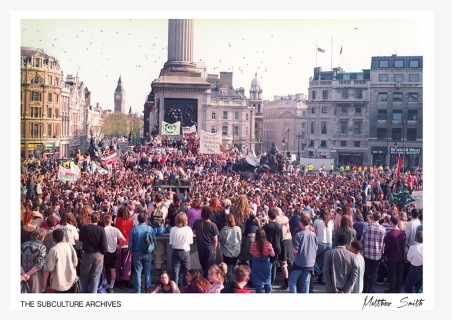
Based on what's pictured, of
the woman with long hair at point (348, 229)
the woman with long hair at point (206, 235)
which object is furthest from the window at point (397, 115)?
the woman with long hair at point (206, 235)

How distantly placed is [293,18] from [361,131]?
5507cm

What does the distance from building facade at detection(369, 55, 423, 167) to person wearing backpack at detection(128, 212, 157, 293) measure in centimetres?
4526

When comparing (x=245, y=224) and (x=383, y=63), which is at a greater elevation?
(x=383, y=63)

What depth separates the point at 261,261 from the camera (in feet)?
39.9

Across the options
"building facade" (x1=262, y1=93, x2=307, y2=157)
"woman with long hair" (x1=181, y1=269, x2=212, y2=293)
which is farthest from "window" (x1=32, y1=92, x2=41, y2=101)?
"building facade" (x1=262, y1=93, x2=307, y2=157)

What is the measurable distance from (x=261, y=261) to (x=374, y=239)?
2.32m

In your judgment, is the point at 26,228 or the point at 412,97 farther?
the point at 412,97

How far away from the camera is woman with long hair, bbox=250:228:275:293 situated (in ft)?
39.3

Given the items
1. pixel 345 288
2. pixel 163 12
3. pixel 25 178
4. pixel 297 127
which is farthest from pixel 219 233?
pixel 297 127

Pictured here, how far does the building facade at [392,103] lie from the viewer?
59.1 metres
